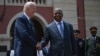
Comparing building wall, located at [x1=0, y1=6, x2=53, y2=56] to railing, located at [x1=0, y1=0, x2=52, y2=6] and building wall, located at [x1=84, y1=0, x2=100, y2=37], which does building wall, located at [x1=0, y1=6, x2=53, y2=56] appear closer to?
railing, located at [x1=0, y1=0, x2=52, y2=6]

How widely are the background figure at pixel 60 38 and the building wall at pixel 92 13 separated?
8201 mm

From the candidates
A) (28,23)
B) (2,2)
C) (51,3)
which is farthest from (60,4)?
(28,23)

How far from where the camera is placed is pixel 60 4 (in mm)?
15164

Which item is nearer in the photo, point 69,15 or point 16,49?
point 16,49

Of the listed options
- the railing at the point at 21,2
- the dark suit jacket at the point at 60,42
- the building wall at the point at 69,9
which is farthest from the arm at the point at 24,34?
the building wall at the point at 69,9

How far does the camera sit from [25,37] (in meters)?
6.23

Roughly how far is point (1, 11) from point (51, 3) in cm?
187

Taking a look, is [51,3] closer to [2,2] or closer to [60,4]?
[60,4]

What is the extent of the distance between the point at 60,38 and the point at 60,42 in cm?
7

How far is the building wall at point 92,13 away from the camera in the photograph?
15344mm

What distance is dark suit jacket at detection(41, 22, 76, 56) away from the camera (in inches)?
276

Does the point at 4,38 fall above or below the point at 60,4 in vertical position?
below

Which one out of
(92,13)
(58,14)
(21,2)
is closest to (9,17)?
(21,2)

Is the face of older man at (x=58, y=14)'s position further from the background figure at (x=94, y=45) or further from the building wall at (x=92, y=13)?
the building wall at (x=92, y=13)
